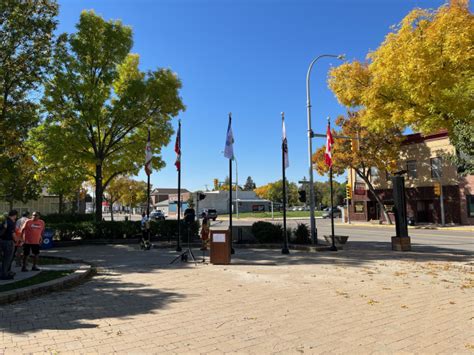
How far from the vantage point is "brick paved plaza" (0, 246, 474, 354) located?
502cm

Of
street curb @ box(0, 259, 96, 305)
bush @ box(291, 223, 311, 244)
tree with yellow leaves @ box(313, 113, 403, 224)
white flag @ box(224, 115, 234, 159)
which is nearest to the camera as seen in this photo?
street curb @ box(0, 259, 96, 305)

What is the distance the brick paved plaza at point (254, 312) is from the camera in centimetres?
502

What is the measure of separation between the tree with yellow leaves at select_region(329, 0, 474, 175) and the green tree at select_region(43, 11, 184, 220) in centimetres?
1177

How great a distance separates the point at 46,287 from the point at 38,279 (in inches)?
41.7

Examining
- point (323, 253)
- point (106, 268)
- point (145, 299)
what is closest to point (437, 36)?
point (323, 253)

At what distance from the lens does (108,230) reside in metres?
20.2

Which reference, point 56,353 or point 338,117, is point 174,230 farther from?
point 338,117

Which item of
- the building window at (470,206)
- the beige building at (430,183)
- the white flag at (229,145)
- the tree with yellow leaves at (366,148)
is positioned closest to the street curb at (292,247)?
the white flag at (229,145)

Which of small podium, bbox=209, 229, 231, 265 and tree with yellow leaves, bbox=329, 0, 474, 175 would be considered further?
small podium, bbox=209, 229, 231, 265

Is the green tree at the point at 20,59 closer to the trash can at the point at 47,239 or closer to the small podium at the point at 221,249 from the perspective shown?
the trash can at the point at 47,239

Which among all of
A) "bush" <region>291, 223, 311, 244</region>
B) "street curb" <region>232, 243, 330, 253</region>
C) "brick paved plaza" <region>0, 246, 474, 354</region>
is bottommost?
"brick paved plaza" <region>0, 246, 474, 354</region>

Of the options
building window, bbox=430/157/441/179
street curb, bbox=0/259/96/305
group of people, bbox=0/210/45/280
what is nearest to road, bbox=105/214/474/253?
building window, bbox=430/157/441/179

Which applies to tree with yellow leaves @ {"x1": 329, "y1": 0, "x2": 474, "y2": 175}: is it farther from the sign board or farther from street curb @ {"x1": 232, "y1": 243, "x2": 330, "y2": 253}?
the sign board

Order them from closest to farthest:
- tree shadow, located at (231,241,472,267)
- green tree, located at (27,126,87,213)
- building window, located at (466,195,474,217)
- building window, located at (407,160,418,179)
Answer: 1. tree shadow, located at (231,241,472,267)
2. green tree, located at (27,126,87,213)
3. building window, located at (466,195,474,217)
4. building window, located at (407,160,418,179)
